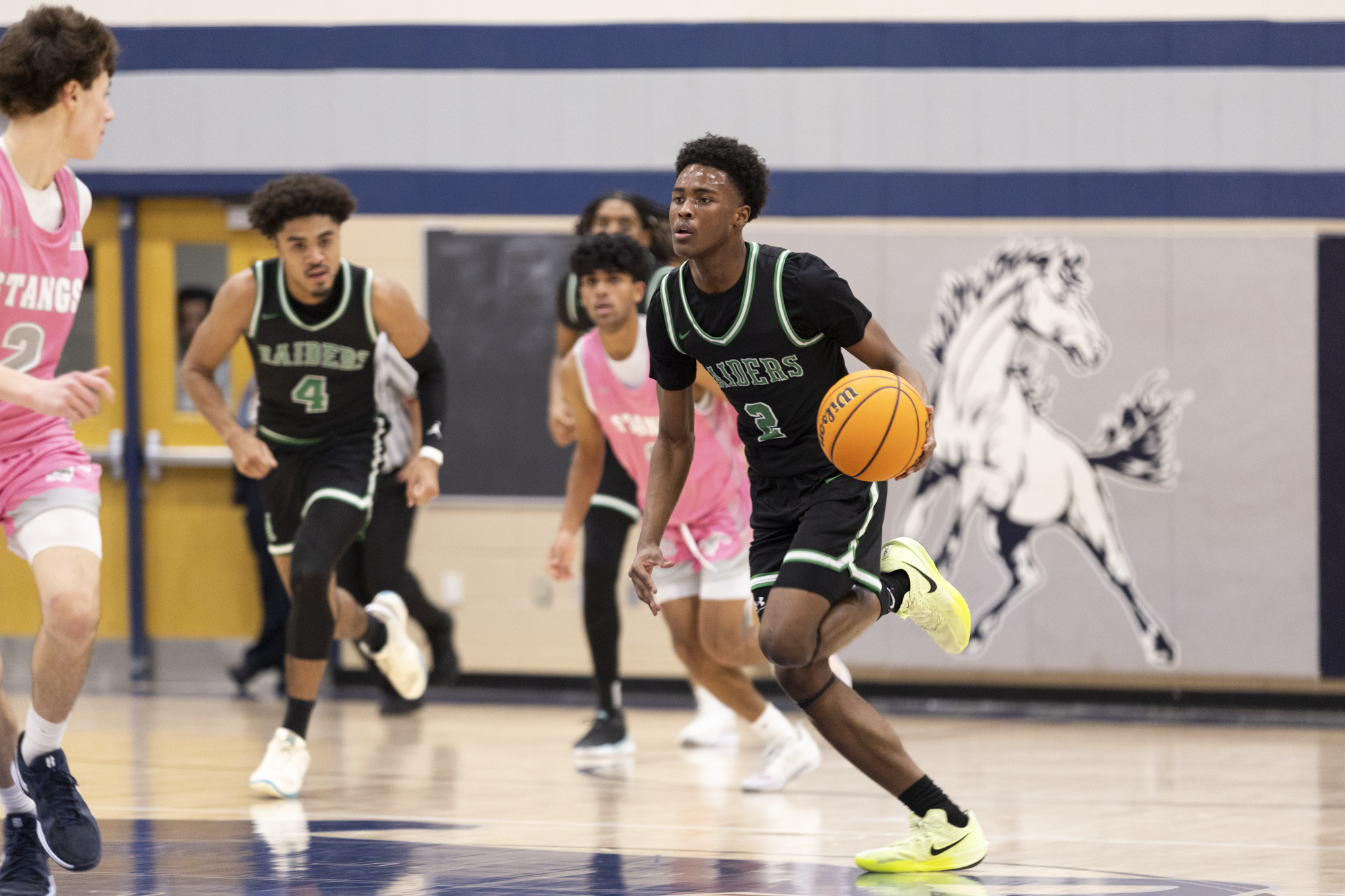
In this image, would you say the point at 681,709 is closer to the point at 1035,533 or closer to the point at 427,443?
the point at 1035,533

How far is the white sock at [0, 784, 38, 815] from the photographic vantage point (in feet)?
14.8

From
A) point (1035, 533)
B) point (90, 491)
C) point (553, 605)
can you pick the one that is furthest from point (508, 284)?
point (90, 491)

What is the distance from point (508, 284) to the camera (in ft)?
31.8

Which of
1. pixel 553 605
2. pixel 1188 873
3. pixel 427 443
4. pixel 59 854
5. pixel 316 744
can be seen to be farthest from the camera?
pixel 553 605

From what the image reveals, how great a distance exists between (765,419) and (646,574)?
61 cm

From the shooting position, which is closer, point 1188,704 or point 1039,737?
point 1039,737

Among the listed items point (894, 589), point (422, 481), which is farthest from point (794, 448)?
point (422, 481)

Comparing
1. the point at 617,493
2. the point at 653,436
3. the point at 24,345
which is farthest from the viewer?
the point at 617,493

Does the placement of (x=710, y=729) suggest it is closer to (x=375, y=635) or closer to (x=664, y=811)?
(x=375, y=635)

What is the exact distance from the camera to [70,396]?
3.98 m

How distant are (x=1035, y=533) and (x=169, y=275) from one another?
4.98 meters

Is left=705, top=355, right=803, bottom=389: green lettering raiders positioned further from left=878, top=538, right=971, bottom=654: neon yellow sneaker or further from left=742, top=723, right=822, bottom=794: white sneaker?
left=742, top=723, right=822, bottom=794: white sneaker

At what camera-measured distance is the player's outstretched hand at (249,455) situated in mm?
6344

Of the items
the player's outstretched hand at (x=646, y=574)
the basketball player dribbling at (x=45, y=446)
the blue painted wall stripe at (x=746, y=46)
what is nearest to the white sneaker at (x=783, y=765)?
the player's outstretched hand at (x=646, y=574)
